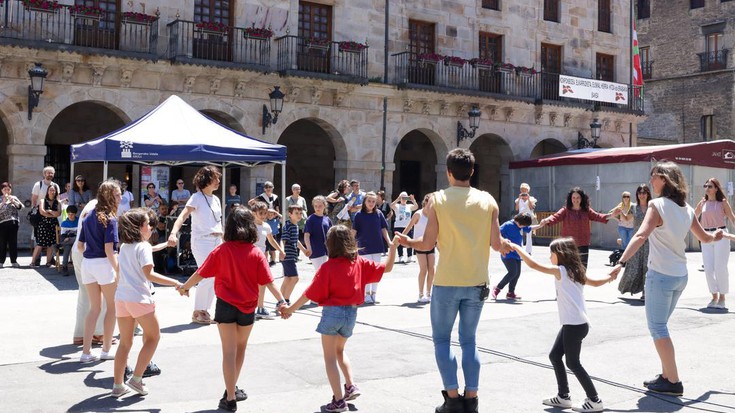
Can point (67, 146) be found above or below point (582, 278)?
above

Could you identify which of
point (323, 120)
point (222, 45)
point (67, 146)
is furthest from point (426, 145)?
point (67, 146)

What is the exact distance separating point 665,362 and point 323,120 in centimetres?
1675

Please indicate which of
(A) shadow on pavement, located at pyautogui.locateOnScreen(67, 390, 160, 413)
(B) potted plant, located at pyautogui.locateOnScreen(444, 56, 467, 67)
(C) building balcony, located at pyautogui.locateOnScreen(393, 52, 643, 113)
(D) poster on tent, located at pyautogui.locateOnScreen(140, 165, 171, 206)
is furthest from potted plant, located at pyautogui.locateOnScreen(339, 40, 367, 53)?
(A) shadow on pavement, located at pyautogui.locateOnScreen(67, 390, 160, 413)

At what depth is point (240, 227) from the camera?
207 inches

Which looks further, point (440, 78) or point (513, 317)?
point (440, 78)

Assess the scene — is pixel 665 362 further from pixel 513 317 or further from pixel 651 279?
pixel 513 317

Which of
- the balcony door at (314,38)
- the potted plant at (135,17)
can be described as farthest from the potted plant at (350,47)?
the potted plant at (135,17)

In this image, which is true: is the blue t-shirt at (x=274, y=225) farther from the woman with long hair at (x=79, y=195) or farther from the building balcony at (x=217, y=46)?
the building balcony at (x=217, y=46)

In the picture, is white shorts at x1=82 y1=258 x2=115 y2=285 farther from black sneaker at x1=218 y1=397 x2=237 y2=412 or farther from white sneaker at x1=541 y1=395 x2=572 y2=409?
white sneaker at x1=541 y1=395 x2=572 y2=409

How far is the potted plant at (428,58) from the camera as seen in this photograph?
75.9ft

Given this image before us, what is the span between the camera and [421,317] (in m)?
9.36

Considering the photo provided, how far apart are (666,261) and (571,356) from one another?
118 cm

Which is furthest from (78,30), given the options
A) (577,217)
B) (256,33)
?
(577,217)

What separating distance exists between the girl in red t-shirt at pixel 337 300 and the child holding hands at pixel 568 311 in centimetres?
115
